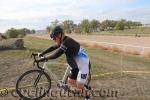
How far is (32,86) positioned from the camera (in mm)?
9000

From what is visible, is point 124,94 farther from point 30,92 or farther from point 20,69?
point 20,69

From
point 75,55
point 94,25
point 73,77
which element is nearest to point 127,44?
point 73,77

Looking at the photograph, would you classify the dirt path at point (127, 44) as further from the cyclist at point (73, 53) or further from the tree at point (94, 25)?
the tree at point (94, 25)

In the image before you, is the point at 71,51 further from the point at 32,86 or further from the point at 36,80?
the point at 32,86

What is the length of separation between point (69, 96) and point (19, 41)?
1226cm

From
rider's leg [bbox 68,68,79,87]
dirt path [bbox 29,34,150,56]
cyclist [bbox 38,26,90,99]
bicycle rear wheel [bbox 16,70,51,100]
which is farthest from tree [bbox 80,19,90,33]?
Answer: cyclist [bbox 38,26,90,99]

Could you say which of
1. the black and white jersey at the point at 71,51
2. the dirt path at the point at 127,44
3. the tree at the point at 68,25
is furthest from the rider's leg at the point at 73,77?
the tree at the point at 68,25

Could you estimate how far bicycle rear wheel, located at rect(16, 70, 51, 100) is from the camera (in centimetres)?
852

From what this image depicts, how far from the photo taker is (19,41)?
2064 centimetres

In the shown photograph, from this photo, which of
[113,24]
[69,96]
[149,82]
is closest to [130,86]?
[149,82]

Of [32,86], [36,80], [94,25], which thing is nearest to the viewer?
[36,80]

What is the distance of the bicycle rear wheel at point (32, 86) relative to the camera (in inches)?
336

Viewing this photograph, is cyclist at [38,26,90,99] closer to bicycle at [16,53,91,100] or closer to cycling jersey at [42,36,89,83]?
cycling jersey at [42,36,89,83]

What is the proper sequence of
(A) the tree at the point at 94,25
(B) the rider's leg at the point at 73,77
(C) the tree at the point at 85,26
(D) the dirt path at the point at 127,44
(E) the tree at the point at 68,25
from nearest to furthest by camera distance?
(B) the rider's leg at the point at 73,77 → (D) the dirt path at the point at 127,44 → (C) the tree at the point at 85,26 → (A) the tree at the point at 94,25 → (E) the tree at the point at 68,25
